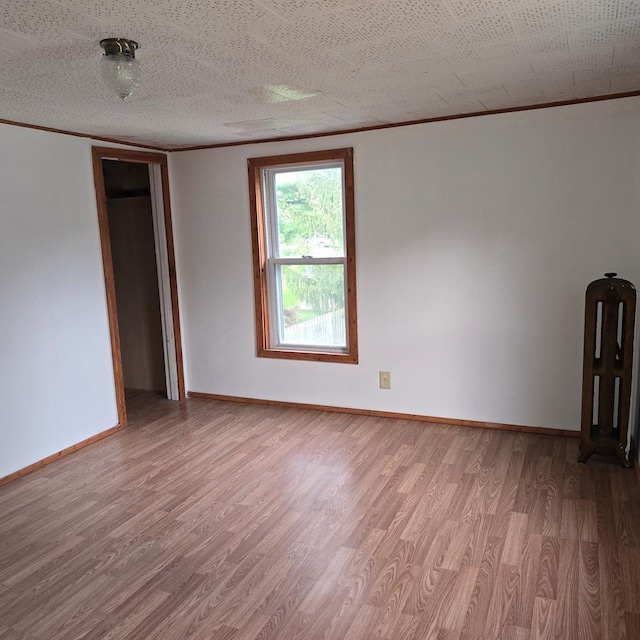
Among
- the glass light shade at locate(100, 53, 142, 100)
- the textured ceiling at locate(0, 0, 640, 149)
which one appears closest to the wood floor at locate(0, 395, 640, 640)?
the glass light shade at locate(100, 53, 142, 100)

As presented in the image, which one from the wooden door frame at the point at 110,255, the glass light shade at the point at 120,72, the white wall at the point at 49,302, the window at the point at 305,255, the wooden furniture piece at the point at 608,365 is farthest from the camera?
the window at the point at 305,255

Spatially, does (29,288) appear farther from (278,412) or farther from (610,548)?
(610,548)

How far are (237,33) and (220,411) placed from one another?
10.8 ft

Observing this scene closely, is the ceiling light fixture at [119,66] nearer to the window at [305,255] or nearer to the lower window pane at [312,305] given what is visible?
the window at [305,255]

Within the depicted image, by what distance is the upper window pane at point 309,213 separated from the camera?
14.5 feet

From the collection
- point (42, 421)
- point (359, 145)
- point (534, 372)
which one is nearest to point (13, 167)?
point (42, 421)

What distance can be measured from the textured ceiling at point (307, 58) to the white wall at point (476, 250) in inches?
11.6

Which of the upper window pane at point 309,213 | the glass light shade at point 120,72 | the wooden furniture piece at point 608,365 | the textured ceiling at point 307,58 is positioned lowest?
the wooden furniture piece at point 608,365

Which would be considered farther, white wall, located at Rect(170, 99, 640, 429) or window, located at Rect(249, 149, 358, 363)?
window, located at Rect(249, 149, 358, 363)

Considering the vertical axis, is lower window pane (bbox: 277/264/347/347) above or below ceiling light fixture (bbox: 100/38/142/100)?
below

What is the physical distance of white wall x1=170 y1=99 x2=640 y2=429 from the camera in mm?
3602

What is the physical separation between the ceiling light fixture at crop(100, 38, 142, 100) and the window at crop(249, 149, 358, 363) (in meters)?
2.29

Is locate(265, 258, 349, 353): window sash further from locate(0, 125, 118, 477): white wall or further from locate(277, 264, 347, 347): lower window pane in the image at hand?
locate(0, 125, 118, 477): white wall

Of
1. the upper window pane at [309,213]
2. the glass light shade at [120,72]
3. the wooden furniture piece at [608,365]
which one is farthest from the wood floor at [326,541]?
the glass light shade at [120,72]
